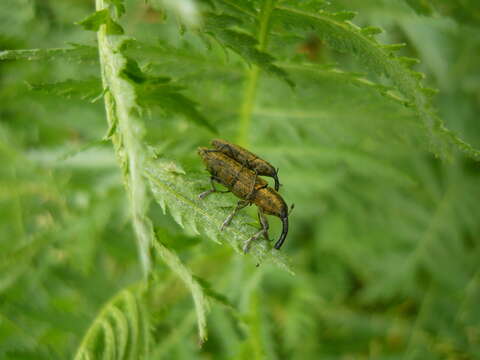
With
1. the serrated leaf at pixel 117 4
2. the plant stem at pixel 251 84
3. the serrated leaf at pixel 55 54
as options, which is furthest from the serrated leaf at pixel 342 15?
the serrated leaf at pixel 55 54

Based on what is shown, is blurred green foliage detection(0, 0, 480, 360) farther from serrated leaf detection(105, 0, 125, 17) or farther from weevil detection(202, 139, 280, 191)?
weevil detection(202, 139, 280, 191)

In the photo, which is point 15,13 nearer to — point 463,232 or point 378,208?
point 378,208

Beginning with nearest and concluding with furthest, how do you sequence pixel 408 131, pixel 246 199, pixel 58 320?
pixel 246 199 < pixel 408 131 < pixel 58 320

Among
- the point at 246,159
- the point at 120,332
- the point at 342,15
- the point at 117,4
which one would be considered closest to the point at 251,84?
the point at 246,159

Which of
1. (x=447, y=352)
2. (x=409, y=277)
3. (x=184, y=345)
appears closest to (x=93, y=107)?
(x=184, y=345)

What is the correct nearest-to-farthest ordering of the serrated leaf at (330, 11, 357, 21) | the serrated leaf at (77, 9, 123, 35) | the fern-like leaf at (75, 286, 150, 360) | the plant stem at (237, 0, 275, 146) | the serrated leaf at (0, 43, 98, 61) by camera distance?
the serrated leaf at (77, 9, 123, 35)
the serrated leaf at (330, 11, 357, 21)
the serrated leaf at (0, 43, 98, 61)
the plant stem at (237, 0, 275, 146)
the fern-like leaf at (75, 286, 150, 360)

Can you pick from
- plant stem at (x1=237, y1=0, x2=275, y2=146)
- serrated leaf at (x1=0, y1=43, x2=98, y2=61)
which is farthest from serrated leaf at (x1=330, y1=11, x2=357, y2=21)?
serrated leaf at (x1=0, y1=43, x2=98, y2=61)
